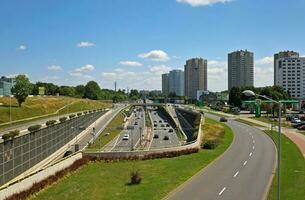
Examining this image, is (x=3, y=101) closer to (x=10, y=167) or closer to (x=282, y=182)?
(x=10, y=167)

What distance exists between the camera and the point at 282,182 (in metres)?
34.1

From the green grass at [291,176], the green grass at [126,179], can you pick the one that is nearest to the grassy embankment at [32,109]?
the green grass at [126,179]

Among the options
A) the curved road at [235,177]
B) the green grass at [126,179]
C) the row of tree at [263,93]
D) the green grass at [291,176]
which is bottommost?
the green grass at [126,179]

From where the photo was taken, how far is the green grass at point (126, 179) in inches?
1268

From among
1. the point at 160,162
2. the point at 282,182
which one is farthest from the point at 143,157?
the point at 282,182

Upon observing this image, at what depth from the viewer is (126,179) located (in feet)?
125

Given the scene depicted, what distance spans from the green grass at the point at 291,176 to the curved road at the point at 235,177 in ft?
3.43

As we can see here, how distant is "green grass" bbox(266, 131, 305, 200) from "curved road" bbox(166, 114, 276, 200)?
105 centimetres

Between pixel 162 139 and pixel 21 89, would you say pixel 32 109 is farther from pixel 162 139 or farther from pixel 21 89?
pixel 162 139

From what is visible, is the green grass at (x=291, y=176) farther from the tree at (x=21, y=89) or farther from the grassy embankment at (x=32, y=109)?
the tree at (x=21, y=89)

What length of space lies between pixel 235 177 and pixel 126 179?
9.39 metres

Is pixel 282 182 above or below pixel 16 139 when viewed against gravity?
below

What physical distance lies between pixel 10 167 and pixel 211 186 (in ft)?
57.0

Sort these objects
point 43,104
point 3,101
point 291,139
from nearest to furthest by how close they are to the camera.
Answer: point 291,139, point 3,101, point 43,104
